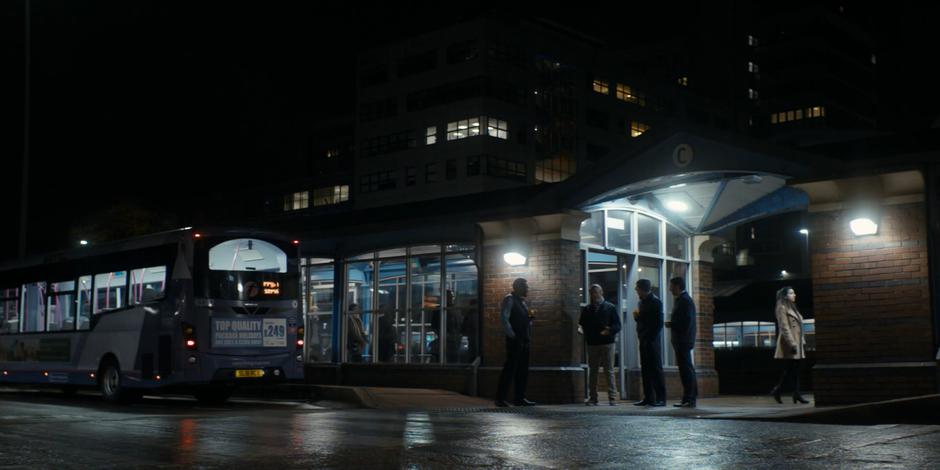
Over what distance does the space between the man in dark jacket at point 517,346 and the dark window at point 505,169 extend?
57417mm

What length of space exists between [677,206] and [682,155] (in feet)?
9.98

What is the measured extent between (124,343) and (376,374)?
469cm

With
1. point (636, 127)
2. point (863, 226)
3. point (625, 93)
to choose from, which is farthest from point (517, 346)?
point (636, 127)

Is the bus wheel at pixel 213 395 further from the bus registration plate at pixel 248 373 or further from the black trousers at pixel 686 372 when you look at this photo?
the black trousers at pixel 686 372

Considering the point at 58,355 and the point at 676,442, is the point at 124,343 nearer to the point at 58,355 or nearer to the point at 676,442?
the point at 58,355

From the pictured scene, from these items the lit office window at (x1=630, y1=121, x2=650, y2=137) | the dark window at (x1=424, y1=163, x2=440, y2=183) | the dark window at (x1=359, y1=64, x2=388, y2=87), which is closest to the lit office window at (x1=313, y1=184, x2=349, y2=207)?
the dark window at (x1=359, y1=64, x2=388, y2=87)

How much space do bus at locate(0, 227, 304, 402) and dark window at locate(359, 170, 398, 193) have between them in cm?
5993

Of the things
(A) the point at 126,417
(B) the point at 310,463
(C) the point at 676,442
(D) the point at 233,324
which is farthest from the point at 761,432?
(D) the point at 233,324

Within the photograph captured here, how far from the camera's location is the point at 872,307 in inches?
516

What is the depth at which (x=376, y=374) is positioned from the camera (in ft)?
63.0

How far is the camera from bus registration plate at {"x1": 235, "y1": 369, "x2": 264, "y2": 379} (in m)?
16.0

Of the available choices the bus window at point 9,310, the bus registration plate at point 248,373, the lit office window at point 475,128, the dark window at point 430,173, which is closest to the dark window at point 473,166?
the lit office window at point 475,128

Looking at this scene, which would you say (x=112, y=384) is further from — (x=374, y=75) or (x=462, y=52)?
(x=374, y=75)

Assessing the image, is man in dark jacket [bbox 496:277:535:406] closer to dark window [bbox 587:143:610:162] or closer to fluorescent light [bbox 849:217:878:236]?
fluorescent light [bbox 849:217:878:236]
